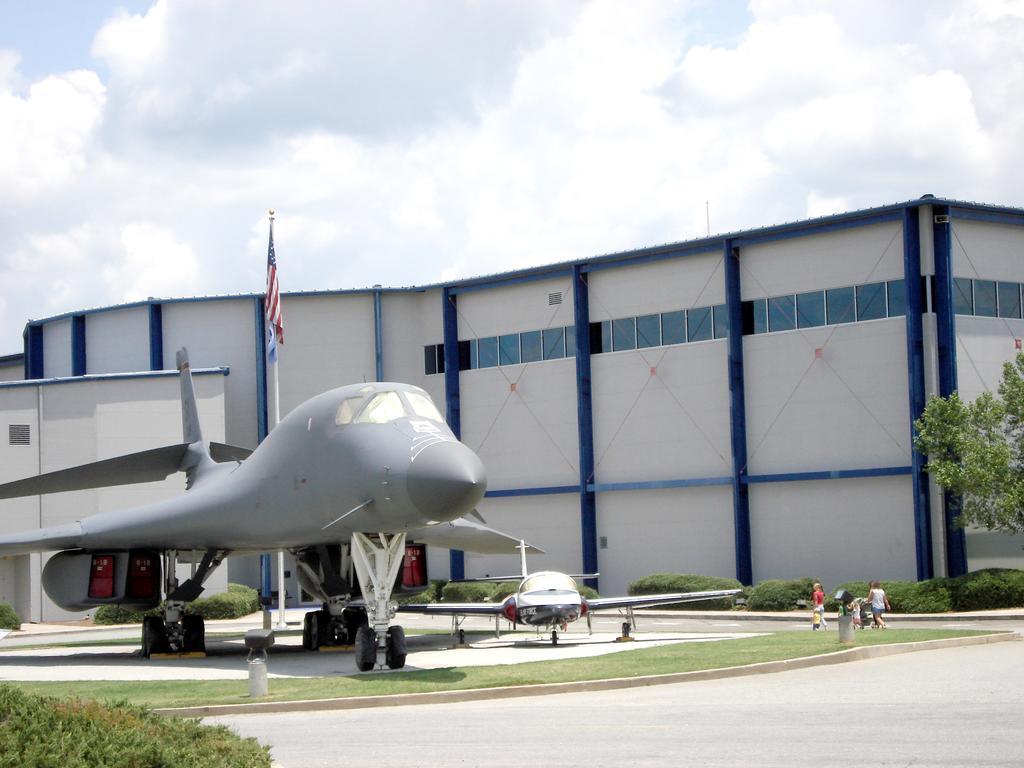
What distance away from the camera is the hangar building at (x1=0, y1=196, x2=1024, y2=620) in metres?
38.3

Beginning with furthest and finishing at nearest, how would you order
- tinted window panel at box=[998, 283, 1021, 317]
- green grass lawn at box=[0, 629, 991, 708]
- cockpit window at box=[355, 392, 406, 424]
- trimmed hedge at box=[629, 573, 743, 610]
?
trimmed hedge at box=[629, 573, 743, 610] < tinted window panel at box=[998, 283, 1021, 317] < cockpit window at box=[355, 392, 406, 424] < green grass lawn at box=[0, 629, 991, 708]

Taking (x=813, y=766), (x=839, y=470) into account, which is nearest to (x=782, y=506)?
(x=839, y=470)

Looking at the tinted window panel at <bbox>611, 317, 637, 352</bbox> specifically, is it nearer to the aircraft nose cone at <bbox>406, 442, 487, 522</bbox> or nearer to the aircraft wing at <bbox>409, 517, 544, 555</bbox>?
the aircraft wing at <bbox>409, 517, 544, 555</bbox>

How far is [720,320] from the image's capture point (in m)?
42.3

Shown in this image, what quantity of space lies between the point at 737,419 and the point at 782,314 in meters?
3.68

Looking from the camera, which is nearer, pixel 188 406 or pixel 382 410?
pixel 382 410

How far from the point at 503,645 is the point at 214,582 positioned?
73.4ft

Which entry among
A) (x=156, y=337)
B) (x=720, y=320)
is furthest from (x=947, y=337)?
(x=156, y=337)

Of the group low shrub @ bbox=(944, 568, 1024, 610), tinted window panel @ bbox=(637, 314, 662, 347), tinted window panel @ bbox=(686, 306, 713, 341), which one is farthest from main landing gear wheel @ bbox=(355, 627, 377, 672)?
tinted window panel @ bbox=(637, 314, 662, 347)

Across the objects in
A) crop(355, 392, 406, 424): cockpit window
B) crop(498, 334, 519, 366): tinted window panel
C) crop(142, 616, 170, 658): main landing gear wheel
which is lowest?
crop(142, 616, 170, 658): main landing gear wheel

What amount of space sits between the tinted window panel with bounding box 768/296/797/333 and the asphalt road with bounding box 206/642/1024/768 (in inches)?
936

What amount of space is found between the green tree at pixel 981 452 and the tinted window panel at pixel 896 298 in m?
3.24

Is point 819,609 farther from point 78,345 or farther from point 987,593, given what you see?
point 78,345

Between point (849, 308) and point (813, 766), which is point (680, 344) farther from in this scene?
point (813, 766)
